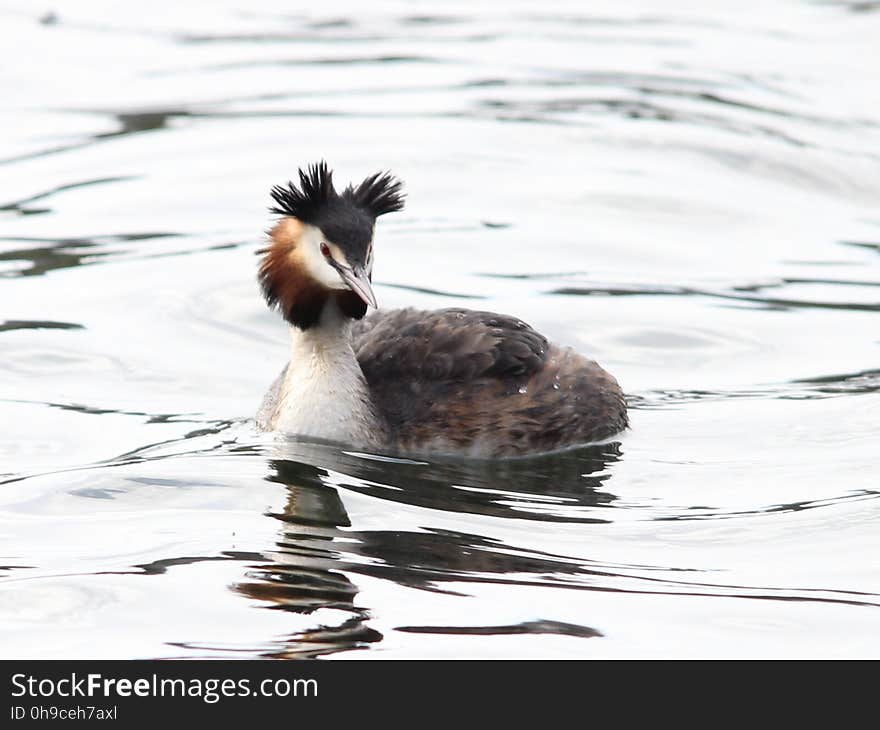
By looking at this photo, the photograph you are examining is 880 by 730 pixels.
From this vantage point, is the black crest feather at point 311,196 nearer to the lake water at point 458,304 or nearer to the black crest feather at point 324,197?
the black crest feather at point 324,197

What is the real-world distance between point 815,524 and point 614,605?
1.66 m

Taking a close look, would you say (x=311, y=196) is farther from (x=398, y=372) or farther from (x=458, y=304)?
(x=458, y=304)

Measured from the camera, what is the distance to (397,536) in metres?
8.31

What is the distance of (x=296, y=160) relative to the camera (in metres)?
17.3

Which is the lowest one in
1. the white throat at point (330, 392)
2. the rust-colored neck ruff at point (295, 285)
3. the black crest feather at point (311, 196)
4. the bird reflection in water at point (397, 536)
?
the bird reflection in water at point (397, 536)

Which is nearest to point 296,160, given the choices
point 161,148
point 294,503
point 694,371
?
point 161,148

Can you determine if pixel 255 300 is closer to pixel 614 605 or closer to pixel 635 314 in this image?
pixel 635 314

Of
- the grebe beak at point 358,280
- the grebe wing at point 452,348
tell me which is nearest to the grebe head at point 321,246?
the grebe beak at point 358,280

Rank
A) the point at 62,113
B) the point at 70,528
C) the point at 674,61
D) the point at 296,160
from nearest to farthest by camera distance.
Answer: the point at 70,528 → the point at 296,160 → the point at 62,113 → the point at 674,61

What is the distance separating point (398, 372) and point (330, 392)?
0.47 m

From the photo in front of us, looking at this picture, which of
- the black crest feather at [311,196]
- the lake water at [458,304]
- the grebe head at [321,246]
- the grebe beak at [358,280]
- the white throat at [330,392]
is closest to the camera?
the lake water at [458,304]

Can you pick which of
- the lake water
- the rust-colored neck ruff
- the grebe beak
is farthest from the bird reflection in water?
the grebe beak

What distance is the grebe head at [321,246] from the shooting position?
31.2 ft

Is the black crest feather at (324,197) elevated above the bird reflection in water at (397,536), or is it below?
above
